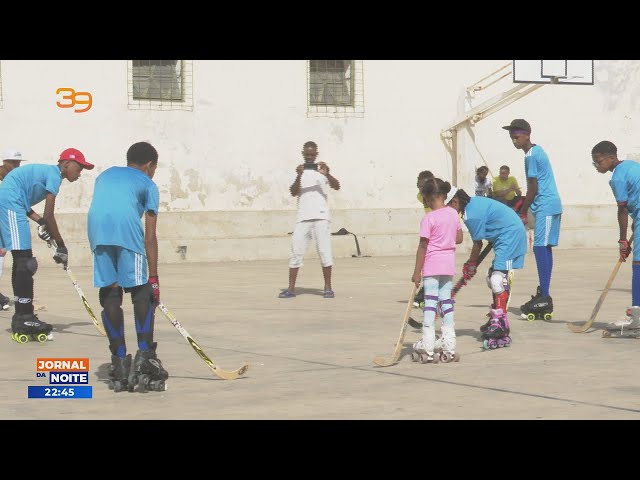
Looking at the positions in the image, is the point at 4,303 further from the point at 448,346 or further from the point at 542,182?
the point at 448,346

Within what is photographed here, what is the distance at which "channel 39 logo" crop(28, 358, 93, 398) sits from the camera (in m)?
7.95

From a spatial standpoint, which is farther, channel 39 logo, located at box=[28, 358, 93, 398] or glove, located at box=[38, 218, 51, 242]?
glove, located at box=[38, 218, 51, 242]

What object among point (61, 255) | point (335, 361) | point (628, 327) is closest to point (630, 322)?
point (628, 327)

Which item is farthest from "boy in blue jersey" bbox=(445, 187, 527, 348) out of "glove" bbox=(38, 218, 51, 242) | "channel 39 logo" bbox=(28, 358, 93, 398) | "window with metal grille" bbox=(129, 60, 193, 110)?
"window with metal grille" bbox=(129, 60, 193, 110)

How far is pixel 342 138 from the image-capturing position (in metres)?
24.0

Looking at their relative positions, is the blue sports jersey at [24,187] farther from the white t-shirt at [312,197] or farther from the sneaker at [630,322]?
the sneaker at [630,322]

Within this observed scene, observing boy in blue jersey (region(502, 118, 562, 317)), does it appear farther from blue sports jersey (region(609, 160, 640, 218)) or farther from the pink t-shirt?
the pink t-shirt

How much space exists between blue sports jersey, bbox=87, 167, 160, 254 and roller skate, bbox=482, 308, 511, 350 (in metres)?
3.18

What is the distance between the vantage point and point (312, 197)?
15.0m

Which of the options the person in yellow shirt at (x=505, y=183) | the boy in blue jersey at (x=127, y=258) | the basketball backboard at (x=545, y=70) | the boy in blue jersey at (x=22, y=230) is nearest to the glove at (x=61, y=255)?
the boy in blue jersey at (x=22, y=230)

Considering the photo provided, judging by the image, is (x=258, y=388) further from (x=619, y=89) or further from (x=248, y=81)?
(x=619, y=89)

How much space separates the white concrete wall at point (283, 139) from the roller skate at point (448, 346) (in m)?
12.3

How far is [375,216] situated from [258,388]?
51.8 ft

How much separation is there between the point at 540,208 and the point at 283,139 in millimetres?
11604
